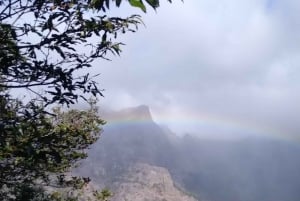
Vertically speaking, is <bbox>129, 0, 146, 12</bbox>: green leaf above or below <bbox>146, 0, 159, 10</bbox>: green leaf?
below

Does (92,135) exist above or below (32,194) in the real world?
above

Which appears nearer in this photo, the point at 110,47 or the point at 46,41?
the point at 46,41

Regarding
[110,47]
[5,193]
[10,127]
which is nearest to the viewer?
[10,127]

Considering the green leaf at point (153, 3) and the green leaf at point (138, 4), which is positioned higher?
the green leaf at point (153, 3)

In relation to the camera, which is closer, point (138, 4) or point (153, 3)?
point (138, 4)

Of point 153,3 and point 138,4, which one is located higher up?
point 153,3

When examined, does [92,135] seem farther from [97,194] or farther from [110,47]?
[110,47]

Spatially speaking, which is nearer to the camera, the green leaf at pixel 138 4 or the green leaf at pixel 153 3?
the green leaf at pixel 138 4

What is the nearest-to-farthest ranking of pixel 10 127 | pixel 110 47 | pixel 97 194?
pixel 10 127 → pixel 110 47 → pixel 97 194

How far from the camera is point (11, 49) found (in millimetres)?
6500

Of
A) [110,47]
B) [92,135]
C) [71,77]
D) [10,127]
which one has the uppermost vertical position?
[92,135]

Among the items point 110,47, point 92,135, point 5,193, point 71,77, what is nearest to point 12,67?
point 71,77

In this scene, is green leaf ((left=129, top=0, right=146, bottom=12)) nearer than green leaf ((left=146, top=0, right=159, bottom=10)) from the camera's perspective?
Yes

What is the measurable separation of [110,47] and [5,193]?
11.4 m
